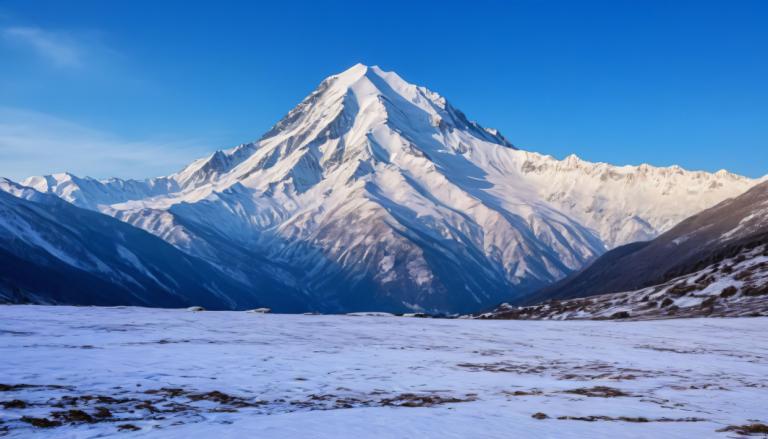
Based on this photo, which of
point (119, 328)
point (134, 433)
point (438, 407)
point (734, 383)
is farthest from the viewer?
point (119, 328)

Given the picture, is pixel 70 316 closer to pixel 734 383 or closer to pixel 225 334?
pixel 225 334

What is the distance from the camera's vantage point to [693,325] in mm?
61250

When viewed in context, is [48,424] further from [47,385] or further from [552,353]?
[552,353]

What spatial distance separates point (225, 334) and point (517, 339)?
22092 mm

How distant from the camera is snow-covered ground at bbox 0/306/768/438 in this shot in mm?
20578

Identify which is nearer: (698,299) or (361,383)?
(361,383)

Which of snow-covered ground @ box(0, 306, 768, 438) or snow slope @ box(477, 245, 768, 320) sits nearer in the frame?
snow-covered ground @ box(0, 306, 768, 438)

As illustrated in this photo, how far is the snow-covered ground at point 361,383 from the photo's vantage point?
67.5 ft

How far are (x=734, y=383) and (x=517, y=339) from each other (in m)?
22.7

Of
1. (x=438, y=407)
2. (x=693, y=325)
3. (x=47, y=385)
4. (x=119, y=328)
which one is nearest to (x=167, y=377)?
(x=47, y=385)

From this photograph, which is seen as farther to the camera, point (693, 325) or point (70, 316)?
point (693, 325)

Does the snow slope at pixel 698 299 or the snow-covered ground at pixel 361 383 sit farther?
the snow slope at pixel 698 299

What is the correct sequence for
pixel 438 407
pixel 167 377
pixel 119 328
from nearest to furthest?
pixel 438 407 → pixel 167 377 → pixel 119 328

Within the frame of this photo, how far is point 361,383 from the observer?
29.1 meters
